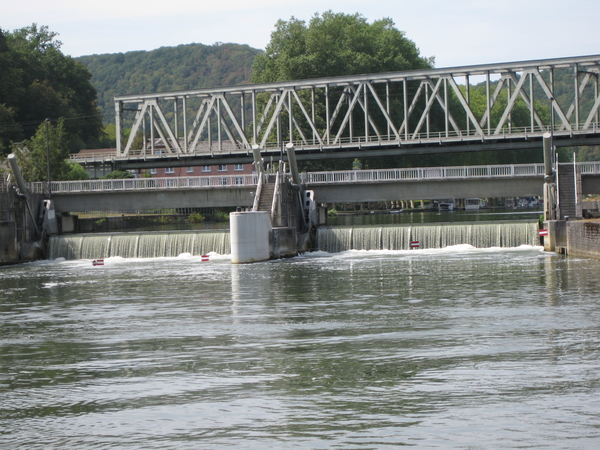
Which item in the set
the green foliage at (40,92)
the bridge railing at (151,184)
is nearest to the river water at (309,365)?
the bridge railing at (151,184)

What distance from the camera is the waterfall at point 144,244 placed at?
183 ft

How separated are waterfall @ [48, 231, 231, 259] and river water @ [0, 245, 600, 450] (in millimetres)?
19563

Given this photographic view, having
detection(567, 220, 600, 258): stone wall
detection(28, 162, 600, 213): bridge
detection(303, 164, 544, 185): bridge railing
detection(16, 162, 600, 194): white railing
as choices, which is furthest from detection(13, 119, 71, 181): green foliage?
detection(567, 220, 600, 258): stone wall

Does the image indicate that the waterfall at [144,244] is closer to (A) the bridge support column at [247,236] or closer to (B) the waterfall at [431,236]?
(A) the bridge support column at [247,236]

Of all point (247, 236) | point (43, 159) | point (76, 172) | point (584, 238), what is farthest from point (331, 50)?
point (584, 238)

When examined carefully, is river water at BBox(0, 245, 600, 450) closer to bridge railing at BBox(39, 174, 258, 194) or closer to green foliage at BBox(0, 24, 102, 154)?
bridge railing at BBox(39, 174, 258, 194)

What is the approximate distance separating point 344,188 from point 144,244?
1573cm

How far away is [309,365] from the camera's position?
60.7ft

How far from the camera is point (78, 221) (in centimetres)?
7738

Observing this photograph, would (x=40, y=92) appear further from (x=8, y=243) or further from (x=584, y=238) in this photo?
(x=584, y=238)

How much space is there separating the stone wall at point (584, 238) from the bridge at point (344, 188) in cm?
953

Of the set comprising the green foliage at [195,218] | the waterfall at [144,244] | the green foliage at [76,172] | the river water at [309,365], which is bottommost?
the river water at [309,365]

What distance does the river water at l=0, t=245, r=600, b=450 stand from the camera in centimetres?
1358

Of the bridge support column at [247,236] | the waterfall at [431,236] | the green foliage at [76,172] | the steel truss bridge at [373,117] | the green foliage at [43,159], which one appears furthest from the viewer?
the green foliage at [76,172]
